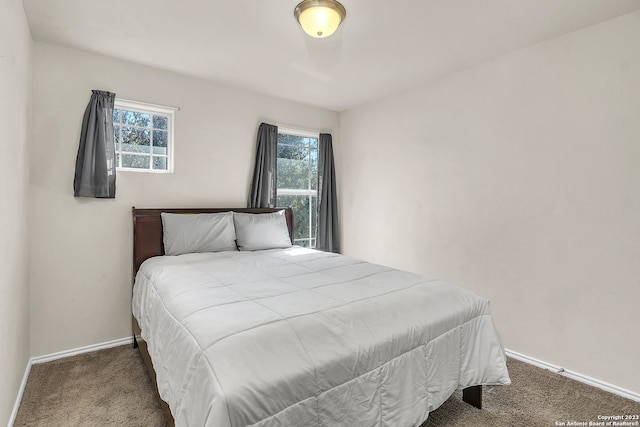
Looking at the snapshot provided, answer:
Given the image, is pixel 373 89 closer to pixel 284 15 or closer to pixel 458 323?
pixel 284 15

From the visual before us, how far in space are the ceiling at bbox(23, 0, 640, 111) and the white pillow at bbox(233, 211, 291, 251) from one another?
4.46 feet

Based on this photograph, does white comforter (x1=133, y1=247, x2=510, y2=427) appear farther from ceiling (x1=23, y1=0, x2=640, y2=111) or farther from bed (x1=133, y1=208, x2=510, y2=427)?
ceiling (x1=23, y1=0, x2=640, y2=111)

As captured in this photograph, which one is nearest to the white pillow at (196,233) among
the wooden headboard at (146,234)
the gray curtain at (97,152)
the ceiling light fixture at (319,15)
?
the wooden headboard at (146,234)

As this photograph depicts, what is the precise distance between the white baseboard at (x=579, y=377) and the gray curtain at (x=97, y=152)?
3549 millimetres

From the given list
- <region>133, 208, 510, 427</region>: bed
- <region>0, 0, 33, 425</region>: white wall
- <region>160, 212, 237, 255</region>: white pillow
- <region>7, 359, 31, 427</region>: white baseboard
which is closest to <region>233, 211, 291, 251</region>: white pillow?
<region>160, 212, 237, 255</region>: white pillow

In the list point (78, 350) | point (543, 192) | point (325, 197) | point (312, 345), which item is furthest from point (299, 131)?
point (312, 345)

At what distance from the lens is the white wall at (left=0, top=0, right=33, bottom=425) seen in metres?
1.54

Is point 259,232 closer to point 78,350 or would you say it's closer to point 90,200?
point 90,200

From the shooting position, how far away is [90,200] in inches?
103

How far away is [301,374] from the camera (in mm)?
1104

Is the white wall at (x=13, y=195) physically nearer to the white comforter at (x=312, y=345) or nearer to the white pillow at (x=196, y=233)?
the white comforter at (x=312, y=345)

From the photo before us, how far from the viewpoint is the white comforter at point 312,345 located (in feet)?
3.47

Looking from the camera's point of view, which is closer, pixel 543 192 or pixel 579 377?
pixel 579 377

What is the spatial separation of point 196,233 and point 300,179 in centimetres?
165
